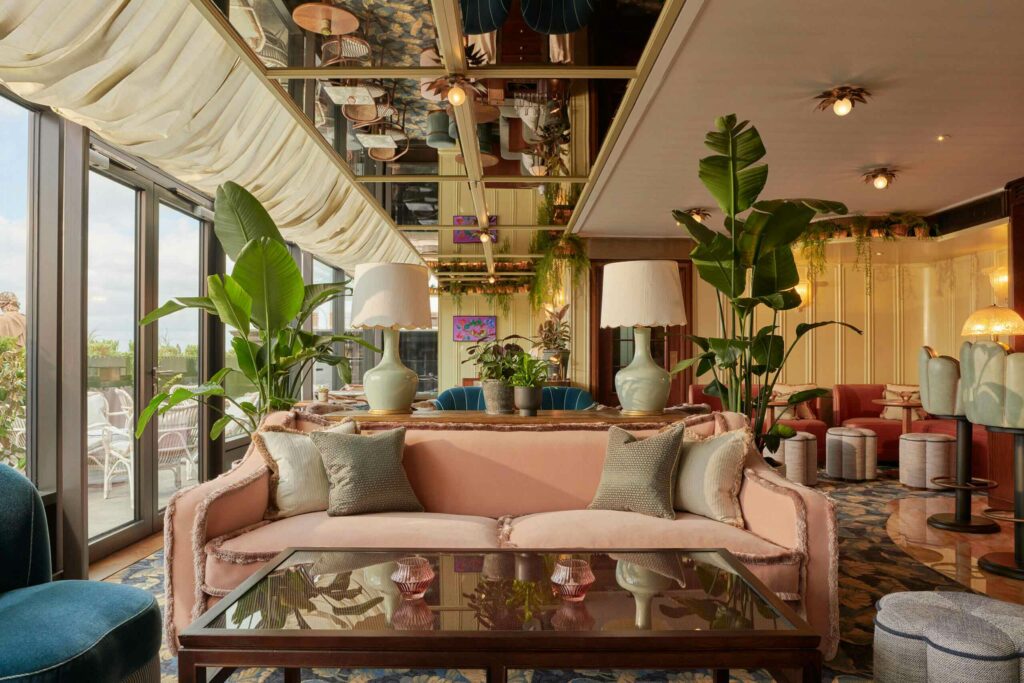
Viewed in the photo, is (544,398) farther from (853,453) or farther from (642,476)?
(853,453)

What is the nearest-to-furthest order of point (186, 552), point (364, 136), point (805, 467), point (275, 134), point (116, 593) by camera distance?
point (116, 593)
point (186, 552)
point (275, 134)
point (364, 136)
point (805, 467)

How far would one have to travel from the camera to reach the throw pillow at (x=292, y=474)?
9.37 ft

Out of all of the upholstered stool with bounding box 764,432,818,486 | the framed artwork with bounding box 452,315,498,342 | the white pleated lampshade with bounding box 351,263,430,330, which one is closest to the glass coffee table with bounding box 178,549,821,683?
the white pleated lampshade with bounding box 351,263,430,330

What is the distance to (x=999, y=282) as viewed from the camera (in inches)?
281

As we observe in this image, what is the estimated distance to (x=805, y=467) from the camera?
20.1 ft

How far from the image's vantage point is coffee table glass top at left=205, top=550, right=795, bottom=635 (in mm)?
1564

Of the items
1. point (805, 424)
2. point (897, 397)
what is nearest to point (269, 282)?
point (805, 424)

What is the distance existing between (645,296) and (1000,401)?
191 centimetres

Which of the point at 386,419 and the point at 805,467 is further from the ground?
the point at 386,419

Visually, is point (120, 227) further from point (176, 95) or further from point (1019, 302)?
point (1019, 302)

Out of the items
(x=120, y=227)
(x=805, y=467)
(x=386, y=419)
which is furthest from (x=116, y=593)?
(x=805, y=467)

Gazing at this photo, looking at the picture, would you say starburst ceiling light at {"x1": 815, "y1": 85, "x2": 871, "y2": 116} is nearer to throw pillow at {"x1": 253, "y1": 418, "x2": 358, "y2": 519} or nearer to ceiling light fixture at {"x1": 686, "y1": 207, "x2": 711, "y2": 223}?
ceiling light fixture at {"x1": 686, "y1": 207, "x2": 711, "y2": 223}

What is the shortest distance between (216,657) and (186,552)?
1.14 metres

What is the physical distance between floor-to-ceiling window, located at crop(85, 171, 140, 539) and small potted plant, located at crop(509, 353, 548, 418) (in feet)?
7.84
